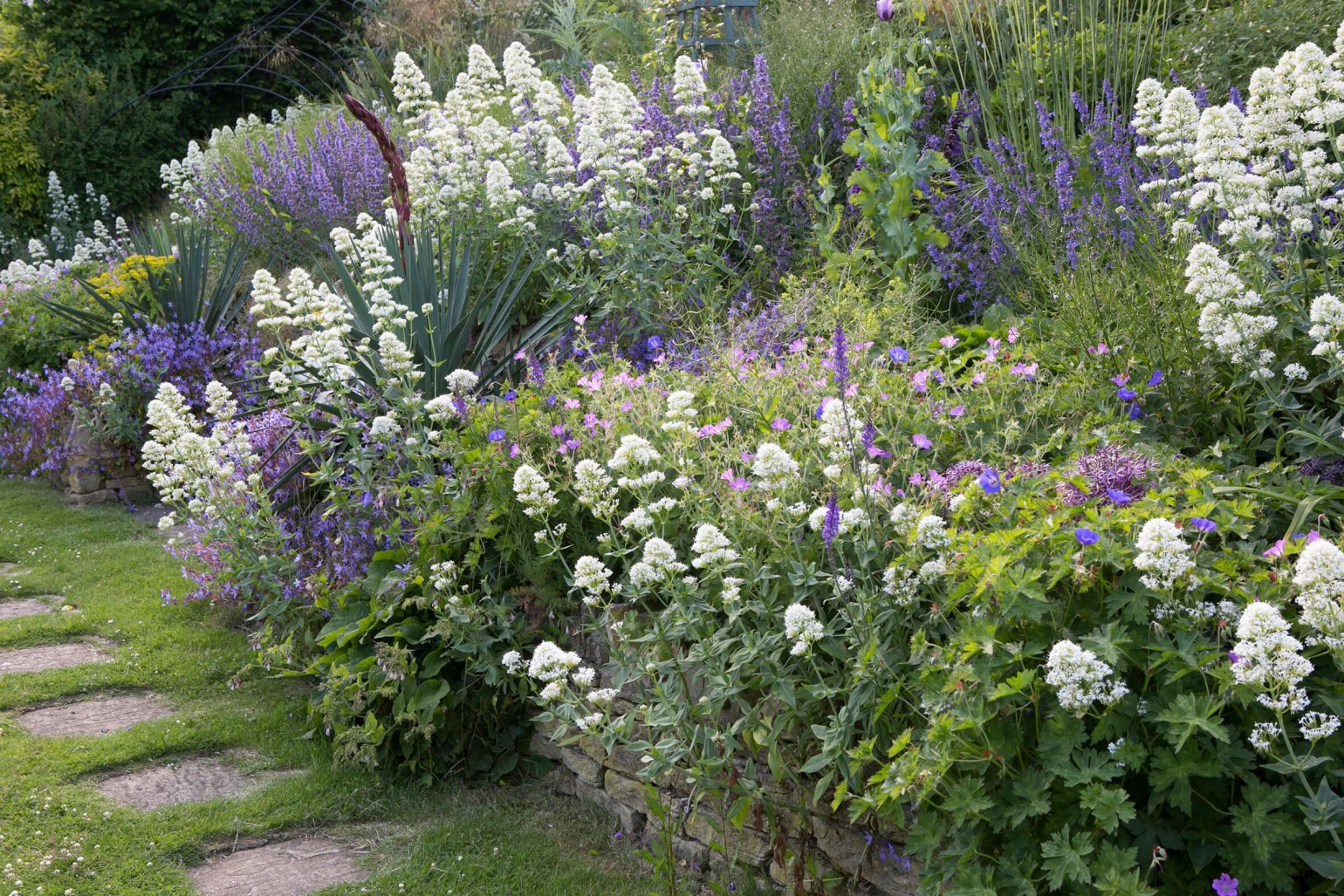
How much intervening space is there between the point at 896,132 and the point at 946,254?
1.92ft

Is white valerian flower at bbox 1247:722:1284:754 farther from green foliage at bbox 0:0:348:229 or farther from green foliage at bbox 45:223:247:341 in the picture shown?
green foliage at bbox 0:0:348:229

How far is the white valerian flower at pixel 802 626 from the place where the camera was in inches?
89.4

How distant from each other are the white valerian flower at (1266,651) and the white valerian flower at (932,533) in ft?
2.00

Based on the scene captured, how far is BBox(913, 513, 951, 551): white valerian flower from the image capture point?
2211 millimetres

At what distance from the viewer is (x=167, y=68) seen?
16.0 metres

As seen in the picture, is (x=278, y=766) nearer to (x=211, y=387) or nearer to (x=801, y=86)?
(x=211, y=387)

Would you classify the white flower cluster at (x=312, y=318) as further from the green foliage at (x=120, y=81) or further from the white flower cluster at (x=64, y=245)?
the green foliage at (x=120, y=81)

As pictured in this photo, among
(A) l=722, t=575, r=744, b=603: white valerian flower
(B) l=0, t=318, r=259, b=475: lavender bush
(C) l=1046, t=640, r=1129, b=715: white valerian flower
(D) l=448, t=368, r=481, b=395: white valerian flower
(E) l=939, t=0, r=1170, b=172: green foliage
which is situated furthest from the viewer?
(B) l=0, t=318, r=259, b=475: lavender bush

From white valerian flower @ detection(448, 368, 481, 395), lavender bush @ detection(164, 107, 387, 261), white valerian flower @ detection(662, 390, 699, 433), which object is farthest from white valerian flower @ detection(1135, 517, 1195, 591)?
lavender bush @ detection(164, 107, 387, 261)

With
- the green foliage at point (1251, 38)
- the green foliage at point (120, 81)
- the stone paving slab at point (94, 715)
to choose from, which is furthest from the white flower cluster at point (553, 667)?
the green foliage at point (120, 81)

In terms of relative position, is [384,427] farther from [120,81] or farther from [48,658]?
[120,81]

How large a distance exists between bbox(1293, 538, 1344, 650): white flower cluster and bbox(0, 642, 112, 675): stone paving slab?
4.39 m

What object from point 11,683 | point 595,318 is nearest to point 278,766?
point 11,683

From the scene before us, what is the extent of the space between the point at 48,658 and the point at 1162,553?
4.42m
